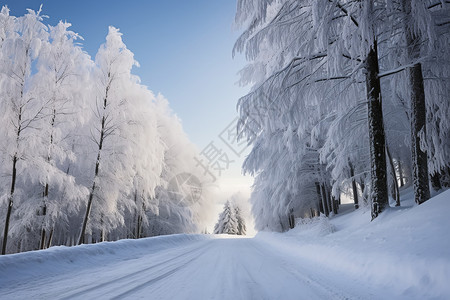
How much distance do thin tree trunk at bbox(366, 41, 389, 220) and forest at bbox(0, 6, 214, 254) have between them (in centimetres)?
1066

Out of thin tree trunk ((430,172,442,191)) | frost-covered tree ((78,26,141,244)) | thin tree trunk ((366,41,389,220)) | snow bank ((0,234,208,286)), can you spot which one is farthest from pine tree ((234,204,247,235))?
thin tree trunk ((366,41,389,220))

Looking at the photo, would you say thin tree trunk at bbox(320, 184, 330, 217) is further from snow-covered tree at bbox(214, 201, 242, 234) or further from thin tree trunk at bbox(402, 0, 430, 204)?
snow-covered tree at bbox(214, 201, 242, 234)

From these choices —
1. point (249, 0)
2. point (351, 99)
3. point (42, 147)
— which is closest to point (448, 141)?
point (351, 99)

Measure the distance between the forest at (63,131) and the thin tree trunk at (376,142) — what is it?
10.7 metres

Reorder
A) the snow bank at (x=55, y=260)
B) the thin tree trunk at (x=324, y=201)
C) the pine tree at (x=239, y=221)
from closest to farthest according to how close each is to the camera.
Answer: the snow bank at (x=55, y=260)
the thin tree trunk at (x=324, y=201)
the pine tree at (x=239, y=221)

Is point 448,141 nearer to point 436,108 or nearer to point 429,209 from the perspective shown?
point 436,108

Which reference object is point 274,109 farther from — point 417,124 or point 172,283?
point 172,283

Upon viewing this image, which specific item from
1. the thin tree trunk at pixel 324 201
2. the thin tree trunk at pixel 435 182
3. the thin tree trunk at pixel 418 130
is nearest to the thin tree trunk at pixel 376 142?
the thin tree trunk at pixel 418 130

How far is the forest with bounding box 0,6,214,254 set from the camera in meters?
9.51

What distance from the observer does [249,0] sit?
562cm

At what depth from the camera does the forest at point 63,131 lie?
9.51 metres

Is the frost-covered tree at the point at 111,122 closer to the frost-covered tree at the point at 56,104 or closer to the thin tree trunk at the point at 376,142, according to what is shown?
the frost-covered tree at the point at 56,104

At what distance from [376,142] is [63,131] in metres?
14.6

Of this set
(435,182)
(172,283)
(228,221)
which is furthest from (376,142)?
(228,221)
